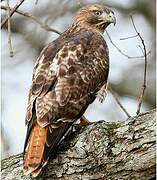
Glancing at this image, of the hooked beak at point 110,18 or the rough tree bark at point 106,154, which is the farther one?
the hooked beak at point 110,18

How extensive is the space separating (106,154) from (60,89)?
0.84 metres

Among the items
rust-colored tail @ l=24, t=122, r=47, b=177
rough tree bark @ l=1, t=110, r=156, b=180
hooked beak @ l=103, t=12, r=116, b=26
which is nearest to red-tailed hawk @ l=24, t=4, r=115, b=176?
rust-colored tail @ l=24, t=122, r=47, b=177

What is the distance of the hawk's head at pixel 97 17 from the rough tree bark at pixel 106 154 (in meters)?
2.07

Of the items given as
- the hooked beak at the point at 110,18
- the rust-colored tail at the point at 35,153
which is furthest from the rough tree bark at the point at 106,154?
the hooked beak at the point at 110,18

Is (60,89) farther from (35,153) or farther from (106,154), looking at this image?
(106,154)

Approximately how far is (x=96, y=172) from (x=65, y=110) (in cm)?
73

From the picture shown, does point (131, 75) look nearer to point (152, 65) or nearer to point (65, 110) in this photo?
point (152, 65)

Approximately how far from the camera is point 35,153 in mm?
4809

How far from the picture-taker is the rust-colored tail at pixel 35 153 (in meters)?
4.73

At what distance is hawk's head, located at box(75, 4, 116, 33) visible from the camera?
680 centimetres

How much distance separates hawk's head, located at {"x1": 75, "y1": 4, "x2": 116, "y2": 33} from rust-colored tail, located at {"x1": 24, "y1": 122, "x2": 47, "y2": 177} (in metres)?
2.11

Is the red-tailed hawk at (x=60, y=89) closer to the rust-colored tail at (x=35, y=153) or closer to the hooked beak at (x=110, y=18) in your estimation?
the rust-colored tail at (x=35, y=153)

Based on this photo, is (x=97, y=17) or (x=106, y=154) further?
(x=97, y=17)

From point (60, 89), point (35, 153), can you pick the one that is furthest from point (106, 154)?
point (60, 89)
